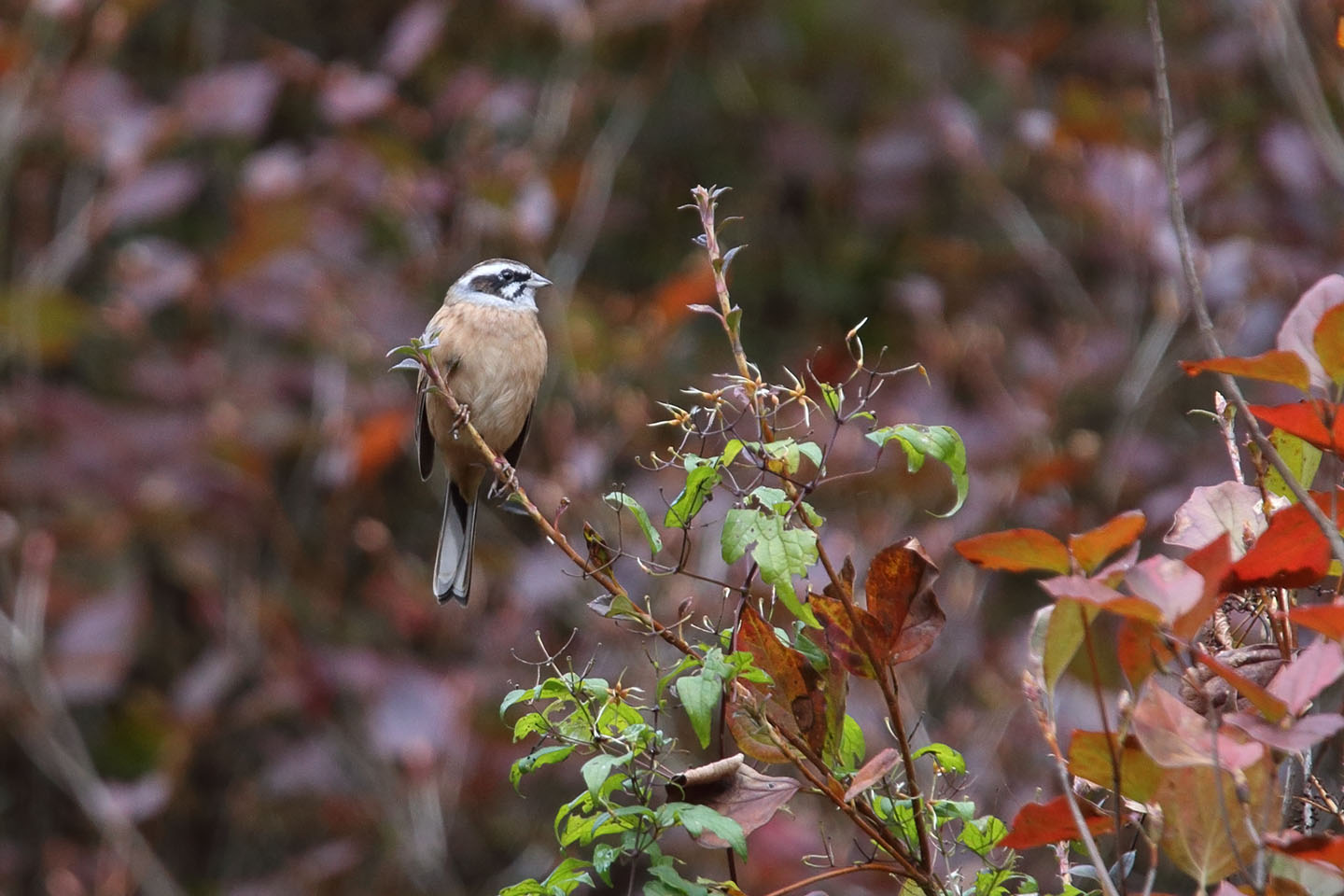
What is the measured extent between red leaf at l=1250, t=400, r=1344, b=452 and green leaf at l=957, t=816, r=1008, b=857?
1.44 ft

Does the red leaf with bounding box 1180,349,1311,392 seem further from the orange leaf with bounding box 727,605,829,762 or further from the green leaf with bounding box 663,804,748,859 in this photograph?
the green leaf with bounding box 663,804,748,859

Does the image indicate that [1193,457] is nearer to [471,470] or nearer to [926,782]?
[926,782]

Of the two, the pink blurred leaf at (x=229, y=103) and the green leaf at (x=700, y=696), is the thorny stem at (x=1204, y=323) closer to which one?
the green leaf at (x=700, y=696)

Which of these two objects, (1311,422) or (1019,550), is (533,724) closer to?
(1019,550)

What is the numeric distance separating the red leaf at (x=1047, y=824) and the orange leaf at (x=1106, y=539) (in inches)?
7.7

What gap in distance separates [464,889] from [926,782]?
2166 millimetres

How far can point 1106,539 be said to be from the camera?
3.66 feet

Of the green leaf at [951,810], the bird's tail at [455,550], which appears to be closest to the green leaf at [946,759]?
the green leaf at [951,810]

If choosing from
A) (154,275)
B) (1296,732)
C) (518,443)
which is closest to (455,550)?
(518,443)

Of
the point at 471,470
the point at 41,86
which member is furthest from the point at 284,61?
the point at 471,470

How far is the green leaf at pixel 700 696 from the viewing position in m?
1.24

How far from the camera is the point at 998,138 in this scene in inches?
236

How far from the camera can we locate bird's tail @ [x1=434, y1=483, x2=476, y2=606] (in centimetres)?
338

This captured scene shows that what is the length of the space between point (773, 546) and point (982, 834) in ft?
1.18
